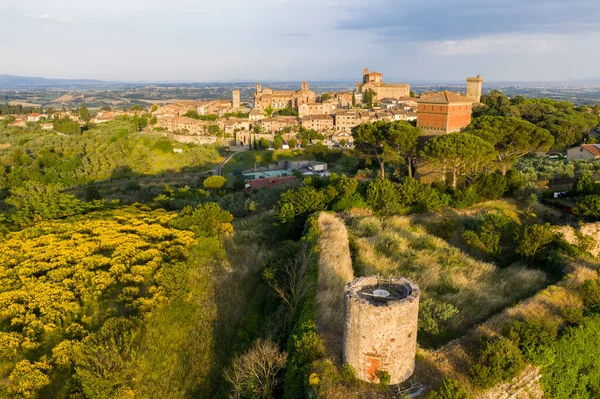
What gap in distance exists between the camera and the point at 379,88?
112062 millimetres

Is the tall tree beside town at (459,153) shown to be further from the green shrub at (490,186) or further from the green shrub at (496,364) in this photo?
the green shrub at (496,364)

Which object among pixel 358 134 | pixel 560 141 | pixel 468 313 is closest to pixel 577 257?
pixel 468 313

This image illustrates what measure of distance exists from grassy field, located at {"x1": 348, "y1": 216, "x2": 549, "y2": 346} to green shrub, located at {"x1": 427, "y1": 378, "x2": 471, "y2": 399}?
2.99 m

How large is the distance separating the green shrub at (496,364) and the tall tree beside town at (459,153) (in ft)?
49.9

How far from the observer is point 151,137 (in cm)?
6888

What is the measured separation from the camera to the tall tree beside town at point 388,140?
85.7ft

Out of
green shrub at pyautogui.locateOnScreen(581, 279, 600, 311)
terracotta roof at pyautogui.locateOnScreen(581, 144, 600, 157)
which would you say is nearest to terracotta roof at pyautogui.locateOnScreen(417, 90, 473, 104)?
terracotta roof at pyautogui.locateOnScreen(581, 144, 600, 157)

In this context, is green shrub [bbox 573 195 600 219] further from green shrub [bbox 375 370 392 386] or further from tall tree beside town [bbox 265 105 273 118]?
tall tree beside town [bbox 265 105 273 118]

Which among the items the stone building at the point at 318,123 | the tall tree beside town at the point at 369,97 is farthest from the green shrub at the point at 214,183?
the tall tree beside town at the point at 369,97

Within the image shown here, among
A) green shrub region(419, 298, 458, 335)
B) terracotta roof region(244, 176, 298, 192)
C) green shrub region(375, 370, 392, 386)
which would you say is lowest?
terracotta roof region(244, 176, 298, 192)

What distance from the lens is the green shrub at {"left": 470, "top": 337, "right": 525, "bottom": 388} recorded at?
8.73 meters

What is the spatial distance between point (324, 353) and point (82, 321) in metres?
7.98

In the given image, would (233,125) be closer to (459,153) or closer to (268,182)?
(268,182)

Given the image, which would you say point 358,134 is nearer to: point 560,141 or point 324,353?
point 324,353
